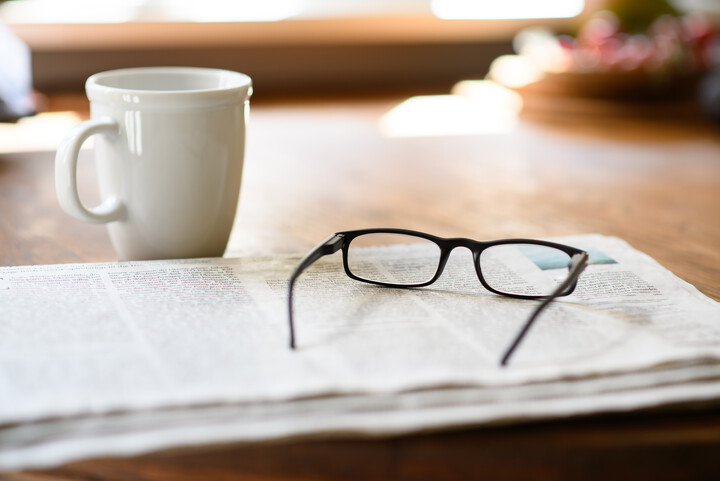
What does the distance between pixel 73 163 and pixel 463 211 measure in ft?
1.29

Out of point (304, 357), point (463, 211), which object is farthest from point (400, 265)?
point (463, 211)

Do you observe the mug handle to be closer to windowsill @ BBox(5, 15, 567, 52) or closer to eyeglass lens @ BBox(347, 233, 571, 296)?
eyeglass lens @ BBox(347, 233, 571, 296)

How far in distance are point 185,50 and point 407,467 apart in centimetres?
142

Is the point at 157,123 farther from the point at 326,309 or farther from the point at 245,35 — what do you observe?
the point at 245,35

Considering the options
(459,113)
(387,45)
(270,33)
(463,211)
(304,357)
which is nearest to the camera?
(304,357)

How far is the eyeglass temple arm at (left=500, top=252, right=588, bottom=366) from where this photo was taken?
1.16ft

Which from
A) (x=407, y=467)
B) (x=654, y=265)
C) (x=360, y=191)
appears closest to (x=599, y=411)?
(x=407, y=467)

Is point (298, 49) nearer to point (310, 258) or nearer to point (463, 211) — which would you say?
point (463, 211)

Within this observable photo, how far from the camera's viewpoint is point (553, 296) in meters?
0.39

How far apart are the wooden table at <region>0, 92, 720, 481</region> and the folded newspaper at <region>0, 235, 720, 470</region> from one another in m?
0.01

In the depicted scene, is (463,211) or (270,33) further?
(270,33)

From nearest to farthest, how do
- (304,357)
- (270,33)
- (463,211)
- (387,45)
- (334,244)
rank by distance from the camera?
(304,357), (334,244), (463,211), (270,33), (387,45)

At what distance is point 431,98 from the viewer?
145 cm

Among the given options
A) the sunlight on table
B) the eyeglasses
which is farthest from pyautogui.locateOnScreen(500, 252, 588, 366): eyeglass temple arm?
the sunlight on table
